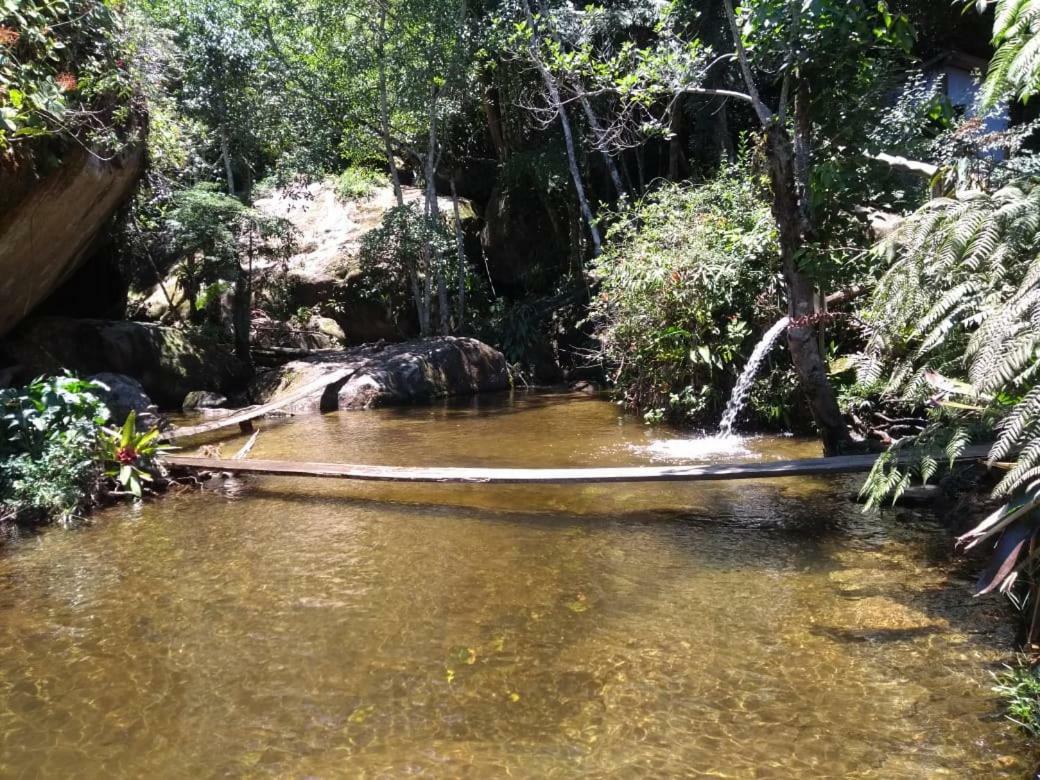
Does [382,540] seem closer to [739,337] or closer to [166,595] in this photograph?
[166,595]

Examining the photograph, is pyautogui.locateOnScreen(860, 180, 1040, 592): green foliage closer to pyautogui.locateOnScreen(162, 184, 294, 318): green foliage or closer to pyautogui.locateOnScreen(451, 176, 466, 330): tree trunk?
pyautogui.locateOnScreen(162, 184, 294, 318): green foliage

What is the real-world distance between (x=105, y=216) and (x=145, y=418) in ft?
9.37

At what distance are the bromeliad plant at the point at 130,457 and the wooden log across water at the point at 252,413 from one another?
0.89 metres

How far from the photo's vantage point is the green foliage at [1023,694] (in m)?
2.96

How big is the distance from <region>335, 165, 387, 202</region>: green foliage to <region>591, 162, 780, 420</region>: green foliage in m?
7.82

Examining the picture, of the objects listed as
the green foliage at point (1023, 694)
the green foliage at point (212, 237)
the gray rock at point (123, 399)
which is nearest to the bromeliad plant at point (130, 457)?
the gray rock at point (123, 399)

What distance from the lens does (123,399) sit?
1053 centimetres

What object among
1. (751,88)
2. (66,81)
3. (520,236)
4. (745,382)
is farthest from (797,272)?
(520,236)

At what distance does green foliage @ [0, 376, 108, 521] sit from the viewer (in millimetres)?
6332

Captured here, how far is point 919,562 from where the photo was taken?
490 cm

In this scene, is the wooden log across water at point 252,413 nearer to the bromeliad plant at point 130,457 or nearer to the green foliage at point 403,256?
the bromeliad plant at point 130,457

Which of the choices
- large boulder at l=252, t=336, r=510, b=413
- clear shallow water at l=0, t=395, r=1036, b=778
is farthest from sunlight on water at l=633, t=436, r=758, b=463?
large boulder at l=252, t=336, r=510, b=413

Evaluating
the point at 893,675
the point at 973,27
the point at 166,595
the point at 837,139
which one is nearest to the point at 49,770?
the point at 166,595

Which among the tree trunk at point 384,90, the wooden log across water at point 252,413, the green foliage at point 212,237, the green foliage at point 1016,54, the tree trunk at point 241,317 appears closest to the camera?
the green foliage at point 1016,54
